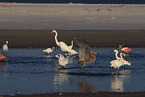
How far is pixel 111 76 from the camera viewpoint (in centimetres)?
1828

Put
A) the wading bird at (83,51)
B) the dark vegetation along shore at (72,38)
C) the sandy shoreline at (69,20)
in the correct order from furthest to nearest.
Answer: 1. the sandy shoreline at (69,20)
2. the dark vegetation along shore at (72,38)
3. the wading bird at (83,51)

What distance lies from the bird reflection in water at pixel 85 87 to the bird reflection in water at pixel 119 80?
710mm

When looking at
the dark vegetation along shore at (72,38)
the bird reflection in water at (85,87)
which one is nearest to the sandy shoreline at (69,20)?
the dark vegetation along shore at (72,38)

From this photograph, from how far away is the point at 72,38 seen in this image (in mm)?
35094

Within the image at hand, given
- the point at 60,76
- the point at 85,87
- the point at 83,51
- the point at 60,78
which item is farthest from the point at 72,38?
the point at 85,87

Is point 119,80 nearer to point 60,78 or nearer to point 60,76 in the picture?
point 60,78

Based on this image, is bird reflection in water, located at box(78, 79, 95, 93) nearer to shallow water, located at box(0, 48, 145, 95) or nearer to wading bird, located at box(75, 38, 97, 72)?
shallow water, located at box(0, 48, 145, 95)

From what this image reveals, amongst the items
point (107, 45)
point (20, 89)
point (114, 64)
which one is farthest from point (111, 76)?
point (107, 45)

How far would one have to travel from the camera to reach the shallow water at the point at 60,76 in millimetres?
15500

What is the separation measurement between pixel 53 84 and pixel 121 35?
2268 centimetres

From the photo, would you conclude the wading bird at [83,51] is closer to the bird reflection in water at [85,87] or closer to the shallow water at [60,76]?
the shallow water at [60,76]

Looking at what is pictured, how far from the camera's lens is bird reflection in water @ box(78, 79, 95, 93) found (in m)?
15.2

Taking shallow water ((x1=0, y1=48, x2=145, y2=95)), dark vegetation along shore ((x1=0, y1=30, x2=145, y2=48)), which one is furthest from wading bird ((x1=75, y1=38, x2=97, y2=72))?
dark vegetation along shore ((x1=0, y1=30, x2=145, y2=48))

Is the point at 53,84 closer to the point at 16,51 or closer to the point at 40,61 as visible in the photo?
the point at 40,61
